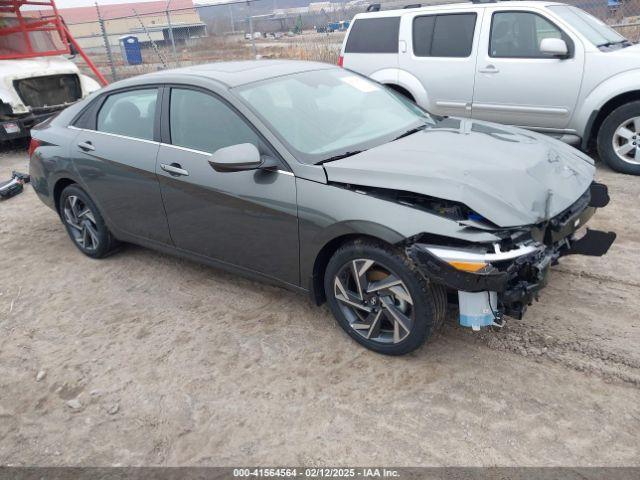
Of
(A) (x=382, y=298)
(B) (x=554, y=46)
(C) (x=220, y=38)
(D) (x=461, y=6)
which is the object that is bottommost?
(A) (x=382, y=298)

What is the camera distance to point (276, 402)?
2.88 meters

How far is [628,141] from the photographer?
5.76 metres

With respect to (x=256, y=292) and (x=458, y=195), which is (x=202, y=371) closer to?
(x=256, y=292)

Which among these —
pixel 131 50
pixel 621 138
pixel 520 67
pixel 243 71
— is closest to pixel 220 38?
pixel 131 50

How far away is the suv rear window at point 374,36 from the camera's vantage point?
730cm

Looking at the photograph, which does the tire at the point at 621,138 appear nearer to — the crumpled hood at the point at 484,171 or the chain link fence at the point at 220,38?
the crumpled hood at the point at 484,171

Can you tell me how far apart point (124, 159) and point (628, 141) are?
525cm

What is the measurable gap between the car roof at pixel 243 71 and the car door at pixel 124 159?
0.27 metres

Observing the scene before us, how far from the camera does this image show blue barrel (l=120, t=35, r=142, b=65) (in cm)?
1930

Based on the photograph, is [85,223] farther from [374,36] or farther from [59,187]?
[374,36]

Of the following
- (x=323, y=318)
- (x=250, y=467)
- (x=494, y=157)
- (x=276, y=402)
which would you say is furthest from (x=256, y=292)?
(x=494, y=157)

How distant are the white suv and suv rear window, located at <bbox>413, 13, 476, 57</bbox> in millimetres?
13

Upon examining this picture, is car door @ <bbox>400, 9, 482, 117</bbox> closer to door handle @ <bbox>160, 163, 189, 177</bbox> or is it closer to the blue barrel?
door handle @ <bbox>160, 163, 189, 177</bbox>

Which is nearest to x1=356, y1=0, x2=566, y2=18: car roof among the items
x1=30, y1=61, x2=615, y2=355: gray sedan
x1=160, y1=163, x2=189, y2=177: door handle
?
x1=30, y1=61, x2=615, y2=355: gray sedan
